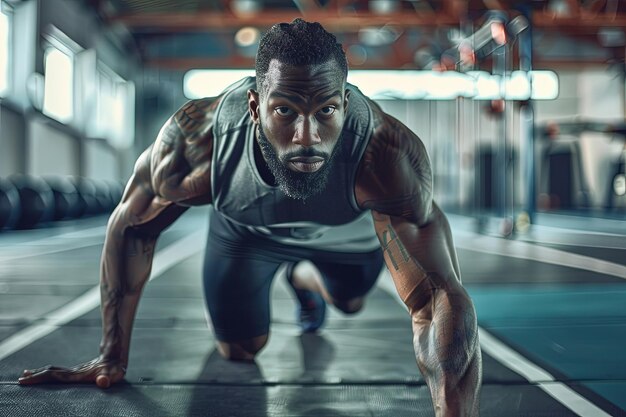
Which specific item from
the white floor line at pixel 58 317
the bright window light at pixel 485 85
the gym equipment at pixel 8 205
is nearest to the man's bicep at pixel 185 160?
the white floor line at pixel 58 317

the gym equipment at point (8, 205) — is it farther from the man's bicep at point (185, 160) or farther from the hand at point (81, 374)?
the man's bicep at point (185, 160)

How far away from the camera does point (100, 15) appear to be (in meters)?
9.44

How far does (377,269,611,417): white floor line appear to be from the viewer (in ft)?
4.72

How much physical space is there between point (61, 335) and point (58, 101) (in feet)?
22.9

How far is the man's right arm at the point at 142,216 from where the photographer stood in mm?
1503

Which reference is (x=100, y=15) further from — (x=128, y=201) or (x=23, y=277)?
(x=128, y=201)

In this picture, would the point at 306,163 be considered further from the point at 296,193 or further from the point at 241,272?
the point at 241,272

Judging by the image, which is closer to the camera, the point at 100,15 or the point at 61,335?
the point at 61,335

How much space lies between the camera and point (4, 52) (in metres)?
6.62

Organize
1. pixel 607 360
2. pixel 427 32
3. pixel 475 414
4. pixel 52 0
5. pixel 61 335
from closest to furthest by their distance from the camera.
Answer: pixel 475 414 → pixel 607 360 → pixel 61 335 → pixel 52 0 → pixel 427 32

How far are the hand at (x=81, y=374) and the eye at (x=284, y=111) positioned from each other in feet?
2.72

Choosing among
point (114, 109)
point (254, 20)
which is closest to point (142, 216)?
point (254, 20)

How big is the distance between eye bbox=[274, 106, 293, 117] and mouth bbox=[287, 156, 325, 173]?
0.26 ft

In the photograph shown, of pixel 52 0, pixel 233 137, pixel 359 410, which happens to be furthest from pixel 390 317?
pixel 52 0
